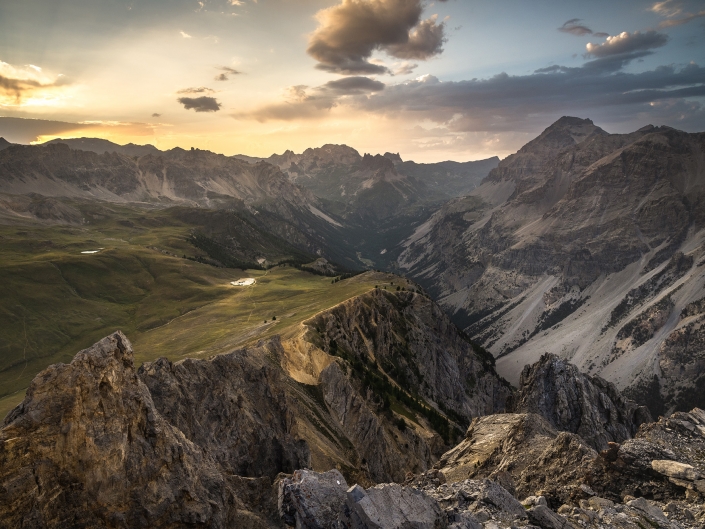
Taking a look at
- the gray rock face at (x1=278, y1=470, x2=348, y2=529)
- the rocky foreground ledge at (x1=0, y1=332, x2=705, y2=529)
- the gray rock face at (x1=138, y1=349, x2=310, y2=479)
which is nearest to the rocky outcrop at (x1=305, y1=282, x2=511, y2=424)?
the gray rock face at (x1=138, y1=349, x2=310, y2=479)

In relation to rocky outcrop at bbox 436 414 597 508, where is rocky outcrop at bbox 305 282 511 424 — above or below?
below

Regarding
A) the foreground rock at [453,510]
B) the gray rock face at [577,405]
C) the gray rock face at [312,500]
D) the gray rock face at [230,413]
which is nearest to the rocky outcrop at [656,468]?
the foreground rock at [453,510]

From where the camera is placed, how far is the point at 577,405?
9706 centimetres

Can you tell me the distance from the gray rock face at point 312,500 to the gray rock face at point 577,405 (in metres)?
78.7

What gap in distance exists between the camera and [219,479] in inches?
1214

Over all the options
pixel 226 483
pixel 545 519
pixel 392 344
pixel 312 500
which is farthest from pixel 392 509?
pixel 392 344

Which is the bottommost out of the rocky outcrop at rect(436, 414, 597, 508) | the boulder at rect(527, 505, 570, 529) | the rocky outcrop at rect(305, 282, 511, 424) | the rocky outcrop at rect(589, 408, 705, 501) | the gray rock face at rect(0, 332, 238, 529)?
the rocky outcrop at rect(305, 282, 511, 424)

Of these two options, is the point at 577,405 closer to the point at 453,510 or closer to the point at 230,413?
the point at 230,413

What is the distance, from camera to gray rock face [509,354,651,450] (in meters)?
92.7

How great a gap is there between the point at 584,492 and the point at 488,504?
10.7 metres

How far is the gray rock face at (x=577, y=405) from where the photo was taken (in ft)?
304

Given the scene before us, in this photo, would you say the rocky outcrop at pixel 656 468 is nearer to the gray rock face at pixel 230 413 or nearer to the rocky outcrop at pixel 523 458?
the rocky outcrop at pixel 523 458

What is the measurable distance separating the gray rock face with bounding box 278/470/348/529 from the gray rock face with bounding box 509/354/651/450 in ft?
258

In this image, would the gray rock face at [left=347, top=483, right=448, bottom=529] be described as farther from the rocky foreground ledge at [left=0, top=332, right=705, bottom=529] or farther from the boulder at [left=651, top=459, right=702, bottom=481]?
the boulder at [left=651, top=459, right=702, bottom=481]
